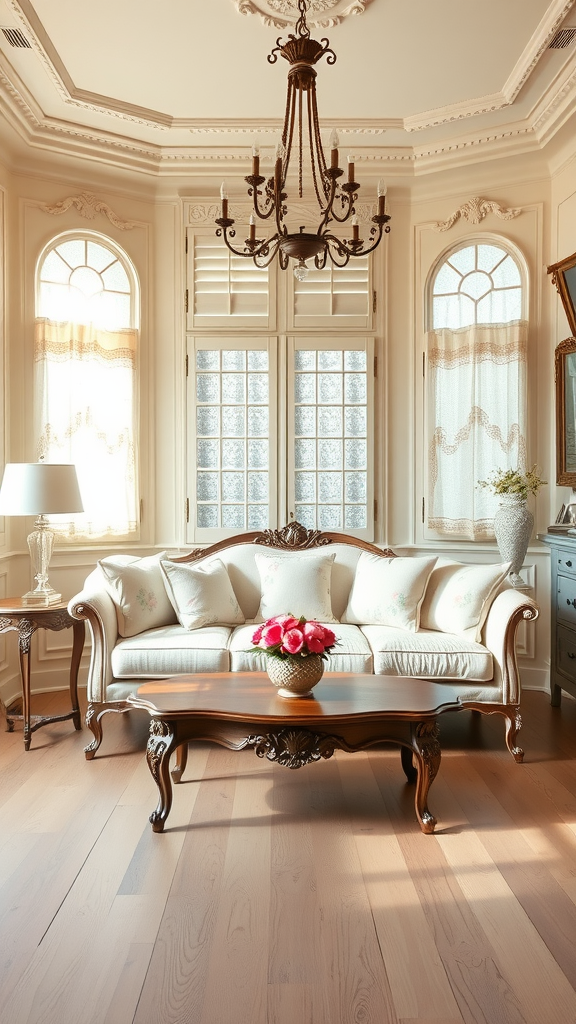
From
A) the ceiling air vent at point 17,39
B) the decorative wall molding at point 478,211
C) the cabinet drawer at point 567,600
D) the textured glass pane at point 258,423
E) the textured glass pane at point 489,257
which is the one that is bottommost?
the cabinet drawer at point 567,600

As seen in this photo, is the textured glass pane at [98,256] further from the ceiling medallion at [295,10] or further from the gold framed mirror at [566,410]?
the gold framed mirror at [566,410]

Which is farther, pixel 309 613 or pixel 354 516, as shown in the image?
pixel 354 516

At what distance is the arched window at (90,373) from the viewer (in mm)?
4797

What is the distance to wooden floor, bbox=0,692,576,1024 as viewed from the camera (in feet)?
6.29

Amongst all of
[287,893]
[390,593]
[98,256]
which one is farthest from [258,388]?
[287,893]

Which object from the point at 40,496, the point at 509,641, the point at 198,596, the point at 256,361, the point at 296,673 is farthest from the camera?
the point at 256,361

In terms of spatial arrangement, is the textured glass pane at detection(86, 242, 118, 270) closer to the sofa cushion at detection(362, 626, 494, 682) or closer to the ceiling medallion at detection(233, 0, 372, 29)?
the ceiling medallion at detection(233, 0, 372, 29)

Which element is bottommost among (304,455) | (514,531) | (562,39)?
(514,531)

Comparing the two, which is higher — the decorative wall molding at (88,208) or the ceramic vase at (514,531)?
Answer: the decorative wall molding at (88,208)

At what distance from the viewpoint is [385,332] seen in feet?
16.8

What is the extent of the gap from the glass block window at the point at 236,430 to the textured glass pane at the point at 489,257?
5.13ft

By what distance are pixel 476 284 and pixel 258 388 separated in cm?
159

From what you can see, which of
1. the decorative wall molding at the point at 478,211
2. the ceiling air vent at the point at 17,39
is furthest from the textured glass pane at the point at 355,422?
the ceiling air vent at the point at 17,39

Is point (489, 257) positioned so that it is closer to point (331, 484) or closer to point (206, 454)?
point (331, 484)
